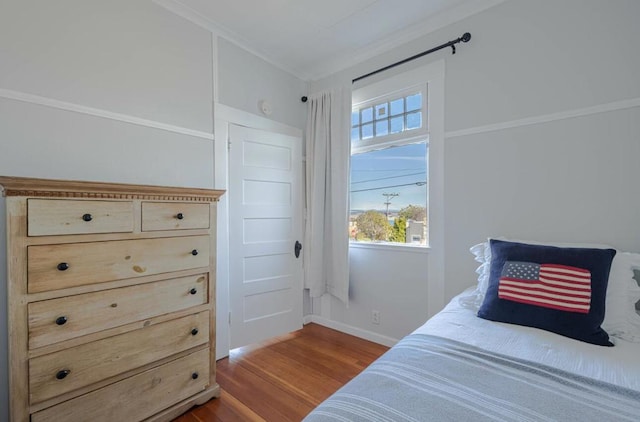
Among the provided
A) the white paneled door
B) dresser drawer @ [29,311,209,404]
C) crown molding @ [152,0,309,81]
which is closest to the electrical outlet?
the white paneled door

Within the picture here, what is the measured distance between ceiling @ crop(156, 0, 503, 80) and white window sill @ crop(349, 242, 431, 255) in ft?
5.75

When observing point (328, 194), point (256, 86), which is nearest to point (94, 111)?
point (256, 86)

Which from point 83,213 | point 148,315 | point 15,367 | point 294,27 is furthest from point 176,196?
point 294,27

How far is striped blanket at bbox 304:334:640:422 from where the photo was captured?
0.76 m

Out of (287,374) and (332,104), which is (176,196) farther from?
(332,104)

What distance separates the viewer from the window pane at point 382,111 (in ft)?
9.02

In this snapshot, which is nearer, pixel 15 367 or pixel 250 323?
pixel 15 367

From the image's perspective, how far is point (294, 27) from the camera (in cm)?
244

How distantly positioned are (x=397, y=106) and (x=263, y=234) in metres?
1.71

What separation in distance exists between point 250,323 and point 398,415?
7.07 feet

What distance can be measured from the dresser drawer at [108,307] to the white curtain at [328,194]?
1361 millimetres

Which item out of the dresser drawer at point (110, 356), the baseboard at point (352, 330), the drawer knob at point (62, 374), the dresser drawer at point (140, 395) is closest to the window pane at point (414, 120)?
the baseboard at point (352, 330)

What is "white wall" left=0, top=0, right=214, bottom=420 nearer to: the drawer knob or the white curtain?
the drawer knob

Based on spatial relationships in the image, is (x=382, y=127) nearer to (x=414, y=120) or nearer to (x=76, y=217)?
(x=414, y=120)
